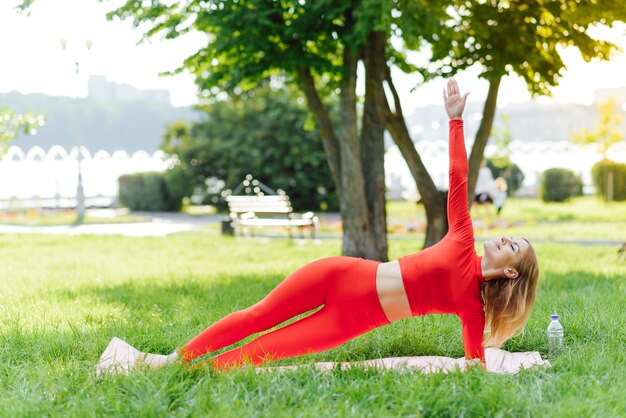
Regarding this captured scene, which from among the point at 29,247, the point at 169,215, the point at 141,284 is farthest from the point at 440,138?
the point at 141,284

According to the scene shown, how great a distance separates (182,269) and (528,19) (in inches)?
249

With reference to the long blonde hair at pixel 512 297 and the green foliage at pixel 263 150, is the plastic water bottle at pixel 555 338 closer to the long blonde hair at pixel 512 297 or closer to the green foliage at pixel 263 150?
the long blonde hair at pixel 512 297

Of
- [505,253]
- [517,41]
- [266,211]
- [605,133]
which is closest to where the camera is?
[505,253]

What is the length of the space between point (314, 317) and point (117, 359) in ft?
4.24

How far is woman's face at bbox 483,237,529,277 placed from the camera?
4.34 m

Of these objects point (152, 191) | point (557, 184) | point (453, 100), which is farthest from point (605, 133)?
point (453, 100)

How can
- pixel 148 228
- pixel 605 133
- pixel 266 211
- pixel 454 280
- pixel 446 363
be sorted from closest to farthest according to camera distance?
pixel 454 280, pixel 446 363, pixel 266 211, pixel 148 228, pixel 605 133

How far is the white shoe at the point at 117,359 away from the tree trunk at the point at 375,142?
650 centimetres

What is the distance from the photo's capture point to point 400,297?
449 cm

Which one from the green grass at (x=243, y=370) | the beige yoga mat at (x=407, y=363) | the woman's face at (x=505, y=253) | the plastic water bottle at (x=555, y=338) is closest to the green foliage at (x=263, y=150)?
the green grass at (x=243, y=370)

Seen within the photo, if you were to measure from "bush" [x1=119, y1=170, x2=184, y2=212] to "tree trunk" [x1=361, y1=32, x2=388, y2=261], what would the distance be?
63.5 ft

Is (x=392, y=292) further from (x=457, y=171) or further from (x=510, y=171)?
(x=510, y=171)

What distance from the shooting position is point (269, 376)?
13.6 ft

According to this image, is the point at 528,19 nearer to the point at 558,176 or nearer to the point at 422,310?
the point at 422,310
